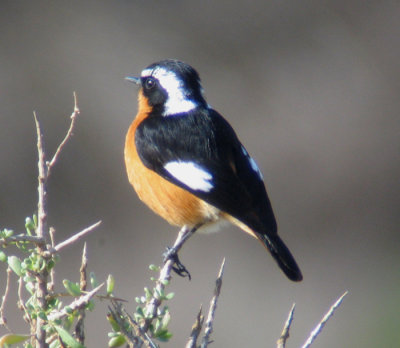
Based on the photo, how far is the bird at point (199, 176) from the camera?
12.7 ft

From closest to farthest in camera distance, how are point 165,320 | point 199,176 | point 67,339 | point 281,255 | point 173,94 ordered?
point 67,339
point 165,320
point 281,255
point 199,176
point 173,94

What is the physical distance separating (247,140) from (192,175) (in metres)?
4.25

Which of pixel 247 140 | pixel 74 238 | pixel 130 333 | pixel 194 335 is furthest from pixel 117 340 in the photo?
pixel 247 140

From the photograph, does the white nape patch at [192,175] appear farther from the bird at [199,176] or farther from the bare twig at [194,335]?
the bare twig at [194,335]

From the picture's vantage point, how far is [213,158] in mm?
4012

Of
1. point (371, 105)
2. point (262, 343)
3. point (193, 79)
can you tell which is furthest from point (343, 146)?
point (193, 79)

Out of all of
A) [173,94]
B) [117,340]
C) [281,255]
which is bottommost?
[281,255]

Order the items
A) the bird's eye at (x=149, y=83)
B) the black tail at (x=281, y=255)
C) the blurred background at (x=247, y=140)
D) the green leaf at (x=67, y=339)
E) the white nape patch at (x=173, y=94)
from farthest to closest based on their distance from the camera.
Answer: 1. the blurred background at (x=247, y=140)
2. the bird's eye at (x=149, y=83)
3. the white nape patch at (x=173, y=94)
4. the black tail at (x=281, y=255)
5. the green leaf at (x=67, y=339)

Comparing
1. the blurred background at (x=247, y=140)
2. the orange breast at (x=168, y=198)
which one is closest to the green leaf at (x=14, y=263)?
the orange breast at (x=168, y=198)

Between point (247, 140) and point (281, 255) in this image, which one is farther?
point (247, 140)

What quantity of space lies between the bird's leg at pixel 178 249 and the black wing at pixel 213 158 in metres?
0.28

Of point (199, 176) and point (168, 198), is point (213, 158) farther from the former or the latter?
point (168, 198)

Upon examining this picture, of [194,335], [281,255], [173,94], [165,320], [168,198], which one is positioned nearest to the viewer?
[194,335]

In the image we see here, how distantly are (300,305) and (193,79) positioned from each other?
364 cm
